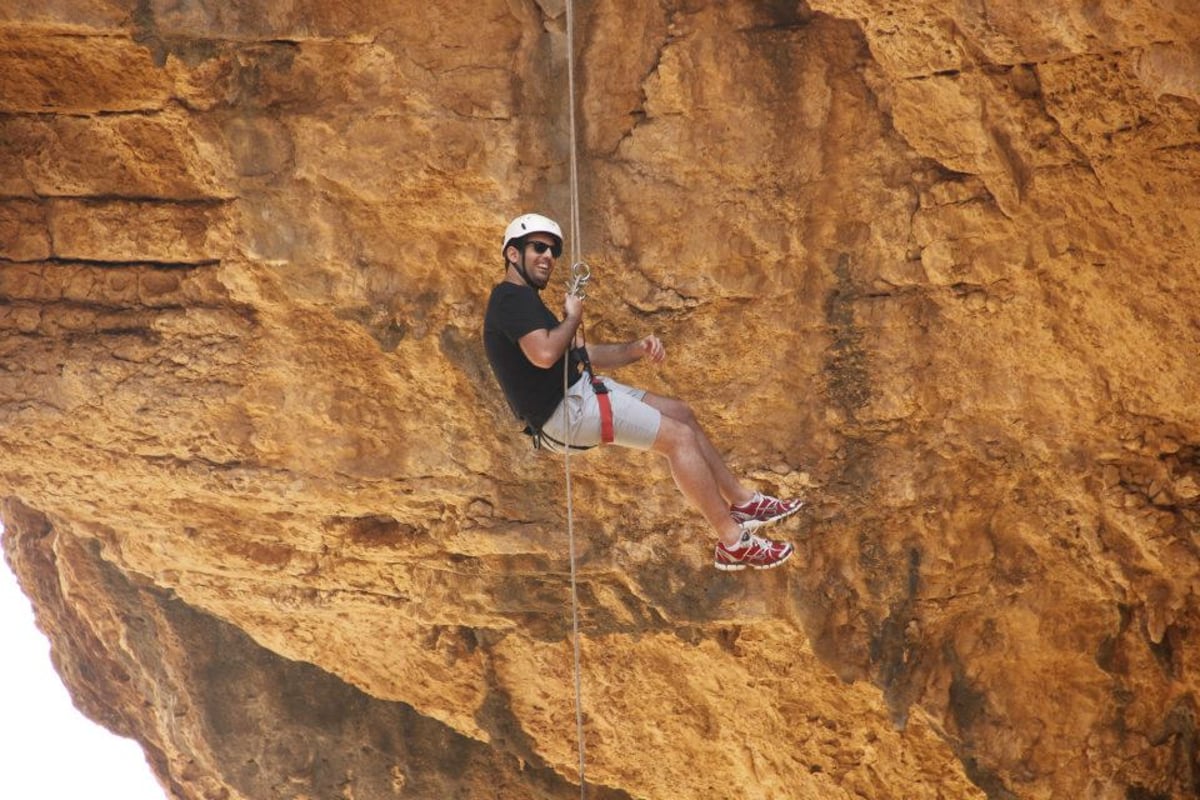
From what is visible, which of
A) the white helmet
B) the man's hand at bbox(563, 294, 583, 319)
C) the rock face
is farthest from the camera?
the rock face

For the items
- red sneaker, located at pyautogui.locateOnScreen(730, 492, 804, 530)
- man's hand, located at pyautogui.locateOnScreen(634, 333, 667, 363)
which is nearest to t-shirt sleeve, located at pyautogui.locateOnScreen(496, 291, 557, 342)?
man's hand, located at pyautogui.locateOnScreen(634, 333, 667, 363)

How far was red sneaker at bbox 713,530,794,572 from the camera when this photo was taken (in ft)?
23.8

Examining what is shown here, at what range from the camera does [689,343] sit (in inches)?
345

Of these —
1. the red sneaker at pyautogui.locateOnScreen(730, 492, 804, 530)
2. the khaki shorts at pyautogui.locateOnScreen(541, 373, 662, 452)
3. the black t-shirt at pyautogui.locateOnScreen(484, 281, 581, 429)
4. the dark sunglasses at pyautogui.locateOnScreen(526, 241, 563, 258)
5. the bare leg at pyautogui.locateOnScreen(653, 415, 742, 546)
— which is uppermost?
the dark sunglasses at pyautogui.locateOnScreen(526, 241, 563, 258)

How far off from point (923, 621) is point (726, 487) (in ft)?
6.80

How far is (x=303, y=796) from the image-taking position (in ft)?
36.5

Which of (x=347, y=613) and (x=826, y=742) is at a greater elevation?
(x=347, y=613)

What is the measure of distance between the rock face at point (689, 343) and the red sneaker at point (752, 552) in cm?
158

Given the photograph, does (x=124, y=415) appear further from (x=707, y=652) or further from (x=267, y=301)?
(x=707, y=652)

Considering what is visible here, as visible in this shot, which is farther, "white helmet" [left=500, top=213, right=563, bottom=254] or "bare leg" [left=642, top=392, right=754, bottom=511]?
"bare leg" [left=642, top=392, right=754, bottom=511]

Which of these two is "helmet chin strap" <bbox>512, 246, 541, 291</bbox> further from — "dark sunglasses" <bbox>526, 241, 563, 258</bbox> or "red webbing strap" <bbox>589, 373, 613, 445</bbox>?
"red webbing strap" <bbox>589, 373, 613, 445</bbox>

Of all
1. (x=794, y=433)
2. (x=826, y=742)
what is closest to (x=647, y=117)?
(x=794, y=433)

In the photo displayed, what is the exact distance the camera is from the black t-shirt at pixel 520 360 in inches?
275

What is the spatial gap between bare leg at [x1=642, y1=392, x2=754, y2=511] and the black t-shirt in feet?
1.34
